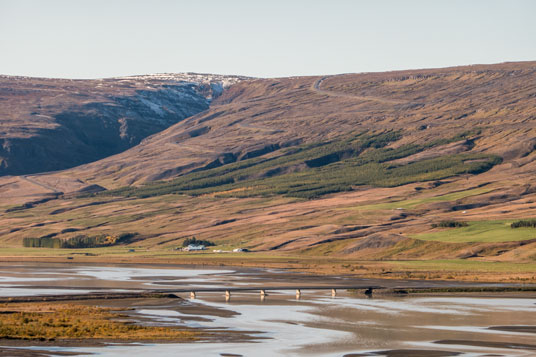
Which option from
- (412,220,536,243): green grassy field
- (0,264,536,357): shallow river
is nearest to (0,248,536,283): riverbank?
(412,220,536,243): green grassy field

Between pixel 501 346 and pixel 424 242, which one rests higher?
pixel 424 242

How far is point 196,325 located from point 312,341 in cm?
1287

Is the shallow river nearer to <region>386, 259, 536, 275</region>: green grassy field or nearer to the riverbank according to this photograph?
the riverbank

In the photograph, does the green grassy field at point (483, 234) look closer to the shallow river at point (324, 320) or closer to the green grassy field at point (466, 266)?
the green grassy field at point (466, 266)

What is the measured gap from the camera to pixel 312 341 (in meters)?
67.1

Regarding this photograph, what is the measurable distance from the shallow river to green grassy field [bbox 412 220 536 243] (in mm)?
62017

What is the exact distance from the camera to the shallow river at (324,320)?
6191 cm

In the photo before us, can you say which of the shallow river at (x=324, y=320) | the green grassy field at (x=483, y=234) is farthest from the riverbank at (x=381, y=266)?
the shallow river at (x=324, y=320)

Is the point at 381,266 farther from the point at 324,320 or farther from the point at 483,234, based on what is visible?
the point at 324,320

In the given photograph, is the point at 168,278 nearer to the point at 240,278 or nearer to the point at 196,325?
the point at 240,278

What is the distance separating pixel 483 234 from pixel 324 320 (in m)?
115

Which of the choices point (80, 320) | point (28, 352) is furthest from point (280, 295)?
point (28, 352)

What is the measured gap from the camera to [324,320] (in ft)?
262

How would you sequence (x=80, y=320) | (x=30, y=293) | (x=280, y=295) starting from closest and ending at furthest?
(x=80, y=320), (x=30, y=293), (x=280, y=295)
